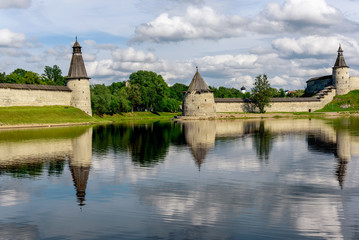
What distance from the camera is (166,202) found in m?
10.8

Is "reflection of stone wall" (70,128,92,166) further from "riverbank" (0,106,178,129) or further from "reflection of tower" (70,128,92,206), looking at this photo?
"riverbank" (0,106,178,129)

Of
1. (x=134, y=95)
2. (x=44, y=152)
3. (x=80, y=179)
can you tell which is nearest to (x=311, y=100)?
(x=134, y=95)

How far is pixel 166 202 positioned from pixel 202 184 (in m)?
2.69

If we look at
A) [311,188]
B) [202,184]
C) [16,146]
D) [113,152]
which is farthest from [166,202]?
[16,146]

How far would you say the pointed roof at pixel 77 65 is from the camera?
228 feet

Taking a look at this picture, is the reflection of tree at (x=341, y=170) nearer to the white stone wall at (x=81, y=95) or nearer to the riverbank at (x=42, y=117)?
the riverbank at (x=42, y=117)

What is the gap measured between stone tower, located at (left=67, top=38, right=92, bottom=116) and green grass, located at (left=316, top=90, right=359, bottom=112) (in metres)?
56.5

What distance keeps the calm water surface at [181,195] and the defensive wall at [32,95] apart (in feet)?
145

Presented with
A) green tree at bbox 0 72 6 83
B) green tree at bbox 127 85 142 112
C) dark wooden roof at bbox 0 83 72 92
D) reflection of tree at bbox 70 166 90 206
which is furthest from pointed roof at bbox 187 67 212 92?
reflection of tree at bbox 70 166 90 206

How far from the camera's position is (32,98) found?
64375 mm

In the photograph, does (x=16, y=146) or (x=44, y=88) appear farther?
(x=44, y=88)

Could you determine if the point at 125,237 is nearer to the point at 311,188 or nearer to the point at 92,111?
the point at 311,188

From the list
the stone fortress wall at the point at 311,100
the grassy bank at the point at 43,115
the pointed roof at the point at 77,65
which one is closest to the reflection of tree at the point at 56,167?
the grassy bank at the point at 43,115

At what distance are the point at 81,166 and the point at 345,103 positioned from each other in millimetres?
82061
